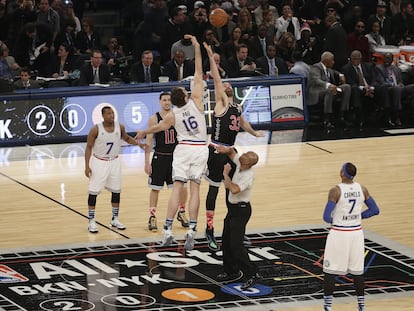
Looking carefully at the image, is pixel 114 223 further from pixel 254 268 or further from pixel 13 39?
pixel 13 39

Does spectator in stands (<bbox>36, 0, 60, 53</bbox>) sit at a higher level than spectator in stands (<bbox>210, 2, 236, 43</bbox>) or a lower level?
higher

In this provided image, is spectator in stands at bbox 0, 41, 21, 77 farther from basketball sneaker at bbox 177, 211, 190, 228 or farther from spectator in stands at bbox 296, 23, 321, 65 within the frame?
basketball sneaker at bbox 177, 211, 190, 228

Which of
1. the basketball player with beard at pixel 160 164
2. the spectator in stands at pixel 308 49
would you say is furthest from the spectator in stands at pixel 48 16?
the basketball player with beard at pixel 160 164

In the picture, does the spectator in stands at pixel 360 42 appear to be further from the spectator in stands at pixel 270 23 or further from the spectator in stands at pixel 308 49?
the spectator in stands at pixel 270 23

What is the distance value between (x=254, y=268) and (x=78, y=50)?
531 inches

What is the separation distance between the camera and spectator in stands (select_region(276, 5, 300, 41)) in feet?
95.7

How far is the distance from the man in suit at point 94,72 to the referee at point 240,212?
Answer: 1068 cm

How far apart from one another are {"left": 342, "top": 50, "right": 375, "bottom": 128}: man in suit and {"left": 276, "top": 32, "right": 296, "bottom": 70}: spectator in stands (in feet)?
5.36

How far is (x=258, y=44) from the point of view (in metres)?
27.8

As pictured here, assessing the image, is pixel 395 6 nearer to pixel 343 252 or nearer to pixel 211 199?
pixel 211 199

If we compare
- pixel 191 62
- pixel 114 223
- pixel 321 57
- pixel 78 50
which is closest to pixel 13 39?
pixel 78 50

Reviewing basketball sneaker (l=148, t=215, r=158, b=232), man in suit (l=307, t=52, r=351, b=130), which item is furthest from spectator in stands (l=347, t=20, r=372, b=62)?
basketball sneaker (l=148, t=215, r=158, b=232)

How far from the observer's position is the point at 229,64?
26672 mm

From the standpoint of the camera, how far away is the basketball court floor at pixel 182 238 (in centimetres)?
1455
